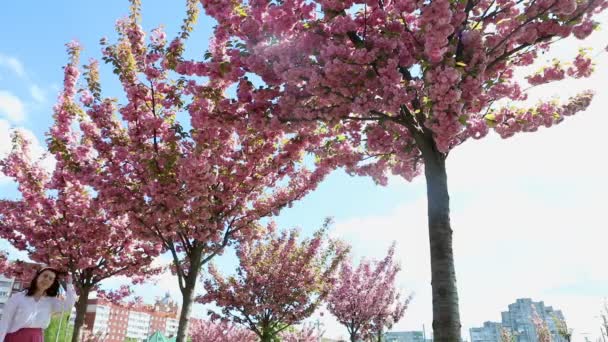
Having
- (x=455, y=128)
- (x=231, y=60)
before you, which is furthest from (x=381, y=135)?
(x=231, y=60)

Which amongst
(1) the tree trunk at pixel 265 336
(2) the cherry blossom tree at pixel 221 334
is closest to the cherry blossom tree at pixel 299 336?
(2) the cherry blossom tree at pixel 221 334

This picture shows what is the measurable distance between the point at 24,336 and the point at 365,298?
1946cm

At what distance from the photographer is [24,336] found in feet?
16.9

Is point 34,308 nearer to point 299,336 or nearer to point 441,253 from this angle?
point 441,253

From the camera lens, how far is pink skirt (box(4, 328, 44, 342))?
5129 millimetres

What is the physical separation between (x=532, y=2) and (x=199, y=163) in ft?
17.4

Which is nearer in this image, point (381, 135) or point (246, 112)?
point (246, 112)

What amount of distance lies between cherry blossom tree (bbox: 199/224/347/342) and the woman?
11.5m

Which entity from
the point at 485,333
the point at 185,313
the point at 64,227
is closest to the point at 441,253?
the point at 185,313

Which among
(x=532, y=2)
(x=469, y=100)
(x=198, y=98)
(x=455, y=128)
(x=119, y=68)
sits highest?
(x=119, y=68)

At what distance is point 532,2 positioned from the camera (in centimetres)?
541

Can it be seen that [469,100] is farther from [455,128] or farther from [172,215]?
[172,215]

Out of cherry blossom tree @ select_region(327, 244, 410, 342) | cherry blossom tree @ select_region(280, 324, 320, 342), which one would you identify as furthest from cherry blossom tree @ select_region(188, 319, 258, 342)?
cherry blossom tree @ select_region(327, 244, 410, 342)

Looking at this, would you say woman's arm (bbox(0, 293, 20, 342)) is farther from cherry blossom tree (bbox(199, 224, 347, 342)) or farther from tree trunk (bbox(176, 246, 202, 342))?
cherry blossom tree (bbox(199, 224, 347, 342))
